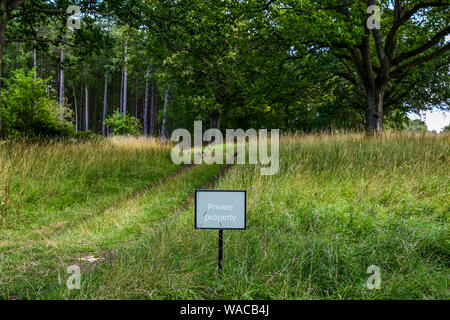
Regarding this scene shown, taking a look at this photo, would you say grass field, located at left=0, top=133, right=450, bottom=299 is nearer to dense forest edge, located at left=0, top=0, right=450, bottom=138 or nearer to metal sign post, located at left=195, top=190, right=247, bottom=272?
metal sign post, located at left=195, top=190, right=247, bottom=272

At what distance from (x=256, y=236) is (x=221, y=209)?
2.87 ft

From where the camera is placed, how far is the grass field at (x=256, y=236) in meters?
2.46

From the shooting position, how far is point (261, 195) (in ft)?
15.7

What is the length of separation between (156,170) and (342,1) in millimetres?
9194

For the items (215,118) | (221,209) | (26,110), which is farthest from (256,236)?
(215,118)

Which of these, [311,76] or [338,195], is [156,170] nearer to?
[338,195]

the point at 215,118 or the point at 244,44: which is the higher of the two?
the point at 244,44

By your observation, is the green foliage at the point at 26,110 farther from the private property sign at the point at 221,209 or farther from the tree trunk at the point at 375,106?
the tree trunk at the point at 375,106

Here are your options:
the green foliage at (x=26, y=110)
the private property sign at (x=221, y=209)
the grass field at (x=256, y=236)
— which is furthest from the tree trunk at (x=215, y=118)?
the private property sign at (x=221, y=209)

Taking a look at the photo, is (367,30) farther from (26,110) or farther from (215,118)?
(26,110)

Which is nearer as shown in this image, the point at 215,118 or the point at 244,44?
the point at 244,44

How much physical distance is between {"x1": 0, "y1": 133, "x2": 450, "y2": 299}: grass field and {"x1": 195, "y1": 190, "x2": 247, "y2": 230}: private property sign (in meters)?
0.39

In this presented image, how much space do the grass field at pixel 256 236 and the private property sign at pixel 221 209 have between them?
15.5 inches

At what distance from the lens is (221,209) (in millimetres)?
2811
